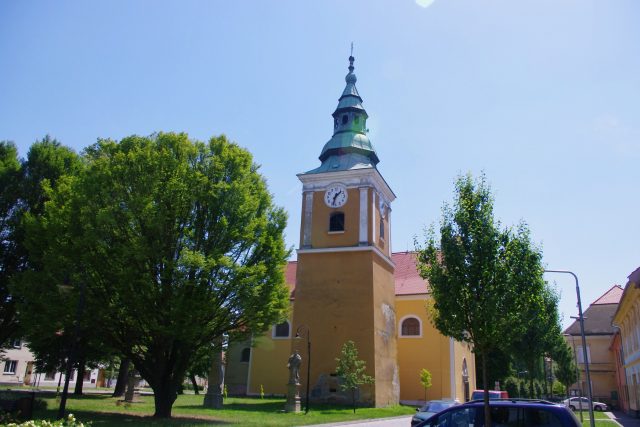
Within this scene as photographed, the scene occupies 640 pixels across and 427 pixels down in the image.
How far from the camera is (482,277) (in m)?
12.1

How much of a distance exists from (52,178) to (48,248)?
6.03 metres

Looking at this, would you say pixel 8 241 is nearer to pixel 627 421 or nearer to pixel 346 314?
pixel 346 314

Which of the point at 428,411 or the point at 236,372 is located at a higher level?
the point at 236,372

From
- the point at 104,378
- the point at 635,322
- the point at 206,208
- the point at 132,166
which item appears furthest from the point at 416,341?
the point at 104,378

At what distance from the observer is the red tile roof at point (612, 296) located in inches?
1894

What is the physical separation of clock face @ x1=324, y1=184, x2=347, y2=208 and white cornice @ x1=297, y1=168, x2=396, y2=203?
1.26 feet

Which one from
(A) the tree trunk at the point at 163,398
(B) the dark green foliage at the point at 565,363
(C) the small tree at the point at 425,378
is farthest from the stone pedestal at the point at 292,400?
(B) the dark green foliage at the point at 565,363

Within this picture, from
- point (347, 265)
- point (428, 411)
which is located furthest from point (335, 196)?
point (428, 411)

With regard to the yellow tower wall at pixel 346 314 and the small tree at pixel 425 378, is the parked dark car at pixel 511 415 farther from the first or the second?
the small tree at pixel 425 378

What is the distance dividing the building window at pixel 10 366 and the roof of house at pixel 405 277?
87.2ft

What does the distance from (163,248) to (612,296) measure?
47.0 meters

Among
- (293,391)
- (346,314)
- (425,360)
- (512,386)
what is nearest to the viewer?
(293,391)

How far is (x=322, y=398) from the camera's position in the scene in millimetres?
30375

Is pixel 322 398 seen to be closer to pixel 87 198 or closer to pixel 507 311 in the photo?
pixel 87 198
